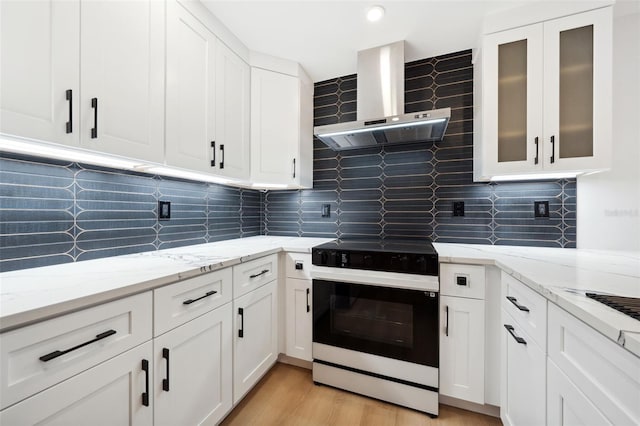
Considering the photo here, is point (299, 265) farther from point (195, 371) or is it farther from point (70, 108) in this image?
point (70, 108)

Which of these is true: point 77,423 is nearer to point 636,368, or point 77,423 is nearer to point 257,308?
point 257,308

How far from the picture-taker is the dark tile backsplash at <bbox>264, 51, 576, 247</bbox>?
1787 mm

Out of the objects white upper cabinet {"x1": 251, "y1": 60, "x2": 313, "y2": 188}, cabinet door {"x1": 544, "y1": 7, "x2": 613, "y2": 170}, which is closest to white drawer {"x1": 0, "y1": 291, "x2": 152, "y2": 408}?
white upper cabinet {"x1": 251, "y1": 60, "x2": 313, "y2": 188}

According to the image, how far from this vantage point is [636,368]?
0.51 meters

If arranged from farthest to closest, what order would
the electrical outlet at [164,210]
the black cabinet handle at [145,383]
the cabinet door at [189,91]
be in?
the electrical outlet at [164,210], the cabinet door at [189,91], the black cabinet handle at [145,383]

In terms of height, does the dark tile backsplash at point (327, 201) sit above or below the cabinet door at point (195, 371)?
above

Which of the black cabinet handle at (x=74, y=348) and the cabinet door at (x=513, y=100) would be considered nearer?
the black cabinet handle at (x=74, y=348)

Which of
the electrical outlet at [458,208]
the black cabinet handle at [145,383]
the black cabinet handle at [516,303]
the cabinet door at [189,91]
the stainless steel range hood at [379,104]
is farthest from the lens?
the electrical outlet at [458,208]

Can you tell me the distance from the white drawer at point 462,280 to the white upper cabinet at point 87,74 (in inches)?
67.1

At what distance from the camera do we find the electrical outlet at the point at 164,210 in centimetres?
159

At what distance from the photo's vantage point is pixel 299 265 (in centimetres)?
180

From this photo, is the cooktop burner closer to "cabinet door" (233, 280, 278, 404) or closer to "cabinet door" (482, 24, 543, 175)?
"cabinet door" (482, 24, 543, 175)

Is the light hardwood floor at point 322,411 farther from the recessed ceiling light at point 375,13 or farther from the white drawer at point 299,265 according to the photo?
the recessed ceiling light at point 375,13

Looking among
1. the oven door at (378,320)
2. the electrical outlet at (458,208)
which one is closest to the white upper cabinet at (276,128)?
the oven door at (378,320)
